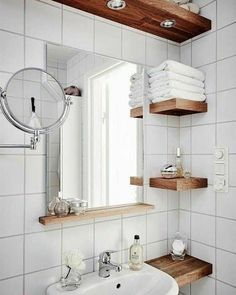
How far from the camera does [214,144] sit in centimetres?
151

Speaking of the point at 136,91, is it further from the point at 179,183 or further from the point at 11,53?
the point at 11,53

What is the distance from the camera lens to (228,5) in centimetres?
144

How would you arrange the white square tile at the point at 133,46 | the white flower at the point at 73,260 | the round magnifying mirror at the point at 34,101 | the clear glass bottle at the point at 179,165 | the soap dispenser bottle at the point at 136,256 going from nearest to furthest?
the round magnifying mirror at the point at 34,101
the white flower at the point at 73,260
the soap dispenser bottle at the point at 136,256
the white square tile at the point at 133,46
the clear glass bottle at the point at 179,165

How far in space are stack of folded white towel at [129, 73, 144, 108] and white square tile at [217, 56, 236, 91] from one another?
432mm

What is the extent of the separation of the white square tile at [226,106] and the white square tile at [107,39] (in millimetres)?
614

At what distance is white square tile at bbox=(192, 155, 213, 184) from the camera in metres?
1.54

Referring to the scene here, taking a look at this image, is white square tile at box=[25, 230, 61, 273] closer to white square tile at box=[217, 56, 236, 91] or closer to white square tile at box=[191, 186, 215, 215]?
white square tile at box=[191, 186, 215, 215]

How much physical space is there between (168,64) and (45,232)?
1042 millimetres

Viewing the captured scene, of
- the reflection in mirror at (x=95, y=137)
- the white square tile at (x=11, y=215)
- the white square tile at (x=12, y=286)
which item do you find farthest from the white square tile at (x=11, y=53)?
the white square tile at (x=12, y=286)

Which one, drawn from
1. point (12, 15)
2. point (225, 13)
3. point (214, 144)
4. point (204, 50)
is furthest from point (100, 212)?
point (225, 13)

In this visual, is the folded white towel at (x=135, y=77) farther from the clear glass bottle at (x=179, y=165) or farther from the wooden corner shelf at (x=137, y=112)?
the clear glass bottle at (x=179, y=165)

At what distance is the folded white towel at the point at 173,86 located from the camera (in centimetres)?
141

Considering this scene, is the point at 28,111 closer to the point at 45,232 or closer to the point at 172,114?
the point at 45,232

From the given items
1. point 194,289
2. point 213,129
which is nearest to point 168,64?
point 213,129
